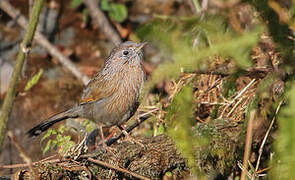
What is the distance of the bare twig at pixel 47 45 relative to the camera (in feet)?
22.0

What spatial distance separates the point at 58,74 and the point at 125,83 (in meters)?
2.96

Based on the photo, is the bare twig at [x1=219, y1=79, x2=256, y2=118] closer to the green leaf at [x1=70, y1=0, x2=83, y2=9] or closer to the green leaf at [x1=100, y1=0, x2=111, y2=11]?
the green leaf at [x1=100, y1=0, x2=111, y2=11]

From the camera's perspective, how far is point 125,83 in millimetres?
4387

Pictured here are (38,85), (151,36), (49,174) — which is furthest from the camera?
(38,85)

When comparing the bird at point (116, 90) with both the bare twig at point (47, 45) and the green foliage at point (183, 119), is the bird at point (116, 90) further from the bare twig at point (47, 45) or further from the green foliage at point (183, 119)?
the bare twig at point (47, 45)

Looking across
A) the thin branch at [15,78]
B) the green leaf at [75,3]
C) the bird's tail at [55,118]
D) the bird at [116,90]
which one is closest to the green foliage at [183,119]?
the thin branch at [15,78]

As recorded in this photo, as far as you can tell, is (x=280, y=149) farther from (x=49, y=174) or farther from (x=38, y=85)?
(x=38, y=85)

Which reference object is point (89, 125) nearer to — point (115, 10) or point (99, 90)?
point (99, 90)

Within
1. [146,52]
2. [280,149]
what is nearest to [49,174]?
[280,149]

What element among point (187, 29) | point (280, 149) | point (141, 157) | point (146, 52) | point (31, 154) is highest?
point (187, 29)

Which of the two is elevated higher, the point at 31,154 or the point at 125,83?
the point at 125,83

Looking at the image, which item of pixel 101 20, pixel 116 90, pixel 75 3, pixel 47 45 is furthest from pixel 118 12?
pixel 116 90

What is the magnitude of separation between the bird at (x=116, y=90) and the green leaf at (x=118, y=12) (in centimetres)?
294

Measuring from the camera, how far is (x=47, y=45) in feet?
22.6
